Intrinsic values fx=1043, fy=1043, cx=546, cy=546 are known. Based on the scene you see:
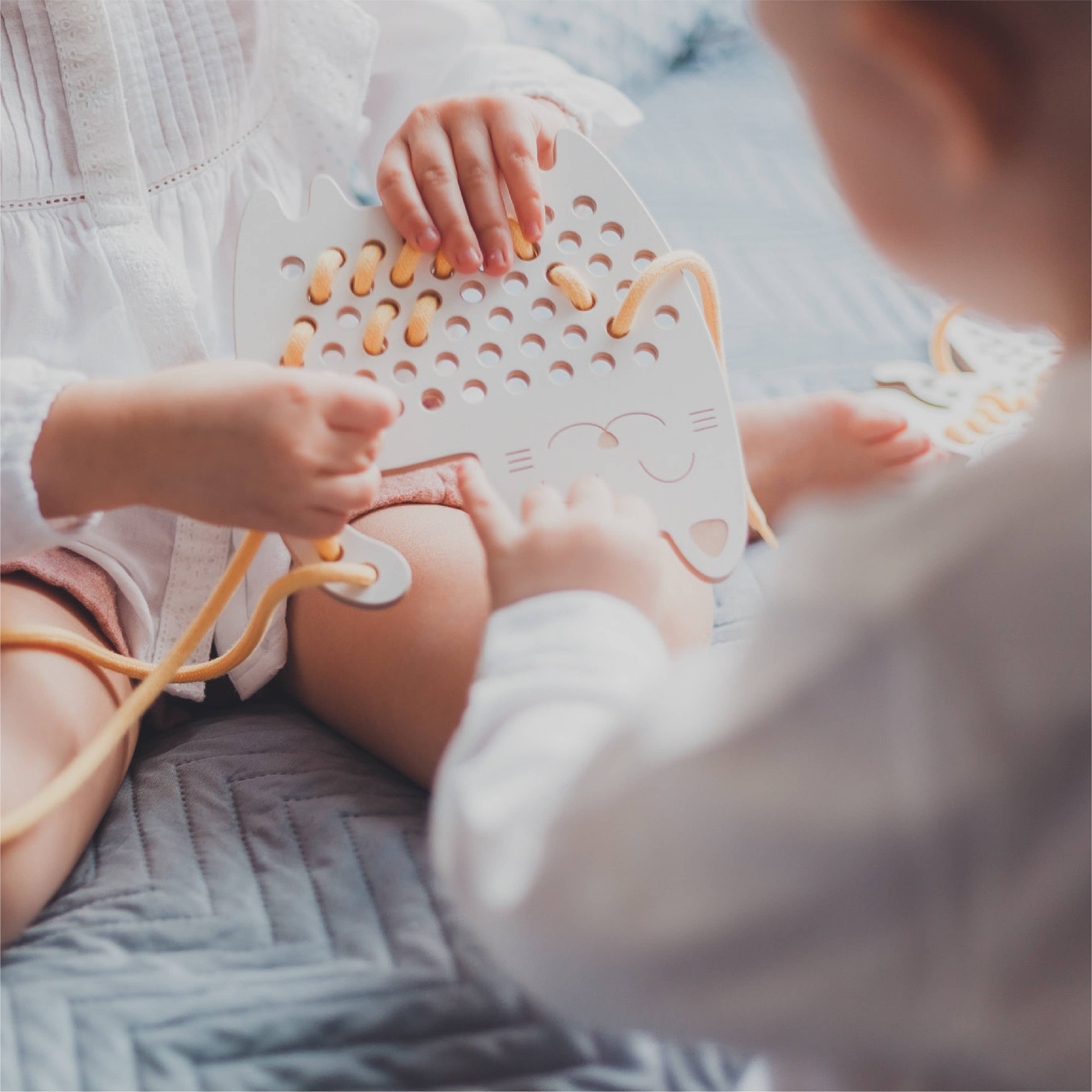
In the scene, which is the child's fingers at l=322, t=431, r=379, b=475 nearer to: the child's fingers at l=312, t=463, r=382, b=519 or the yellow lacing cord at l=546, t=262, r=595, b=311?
the child's fingers at l=312, t=463, r=382, b=519

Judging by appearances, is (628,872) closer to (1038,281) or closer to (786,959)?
(786,959)

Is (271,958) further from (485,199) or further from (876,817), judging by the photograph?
(485,199)

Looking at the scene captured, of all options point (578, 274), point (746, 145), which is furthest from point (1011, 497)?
point (746, 145)

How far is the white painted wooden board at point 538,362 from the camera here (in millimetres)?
509

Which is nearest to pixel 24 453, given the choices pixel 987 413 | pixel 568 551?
pixel 568 551

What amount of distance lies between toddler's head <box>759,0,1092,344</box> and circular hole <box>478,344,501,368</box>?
0.21 metres

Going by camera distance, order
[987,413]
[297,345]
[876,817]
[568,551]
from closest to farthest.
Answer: [876,817] < [568,551] < [297,345] < [987,413]

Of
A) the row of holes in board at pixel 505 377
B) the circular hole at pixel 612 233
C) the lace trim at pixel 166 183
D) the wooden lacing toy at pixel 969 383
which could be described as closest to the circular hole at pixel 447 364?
the row of holes in board at pixel 505 377

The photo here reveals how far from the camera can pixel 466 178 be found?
0.55 meters

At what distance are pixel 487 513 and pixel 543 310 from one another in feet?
0.52

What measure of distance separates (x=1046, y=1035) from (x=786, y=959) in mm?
80

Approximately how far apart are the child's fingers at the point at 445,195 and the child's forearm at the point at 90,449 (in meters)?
0.18

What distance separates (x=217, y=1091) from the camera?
39 centimetres

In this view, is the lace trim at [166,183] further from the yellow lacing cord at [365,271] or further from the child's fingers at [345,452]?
the child's fingers at [345,452]
